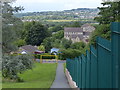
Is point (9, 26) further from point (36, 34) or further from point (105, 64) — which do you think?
point (36, 34)

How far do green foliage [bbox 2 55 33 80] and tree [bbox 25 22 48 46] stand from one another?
78.1m

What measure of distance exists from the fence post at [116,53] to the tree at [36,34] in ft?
339

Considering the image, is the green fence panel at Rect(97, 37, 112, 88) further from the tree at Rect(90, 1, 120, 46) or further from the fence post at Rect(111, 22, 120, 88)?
the tree at Rect(90, 1, 120, 46)

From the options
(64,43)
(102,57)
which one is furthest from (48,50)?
(102,57)

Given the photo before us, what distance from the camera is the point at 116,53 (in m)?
4.85

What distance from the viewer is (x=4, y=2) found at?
1150 inches

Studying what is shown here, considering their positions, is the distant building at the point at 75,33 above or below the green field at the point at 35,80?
below

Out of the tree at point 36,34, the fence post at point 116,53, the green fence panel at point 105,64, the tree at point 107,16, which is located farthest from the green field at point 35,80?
the tree at point 36,34

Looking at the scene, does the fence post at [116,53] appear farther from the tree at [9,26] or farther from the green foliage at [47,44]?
the green foliage at [47,44]

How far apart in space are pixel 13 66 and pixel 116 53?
24.8 metres

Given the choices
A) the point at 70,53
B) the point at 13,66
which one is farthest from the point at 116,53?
the point at 70,53

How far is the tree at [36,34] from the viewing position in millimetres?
108438

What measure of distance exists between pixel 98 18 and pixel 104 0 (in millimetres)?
3133

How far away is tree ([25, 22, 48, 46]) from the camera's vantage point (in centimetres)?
10844
